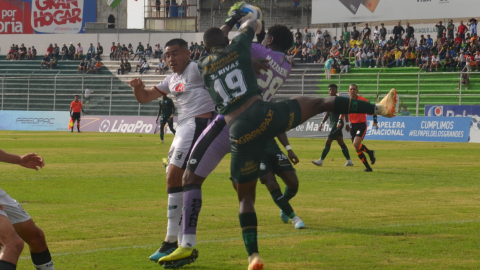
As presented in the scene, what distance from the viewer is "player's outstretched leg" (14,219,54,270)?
17.0ft

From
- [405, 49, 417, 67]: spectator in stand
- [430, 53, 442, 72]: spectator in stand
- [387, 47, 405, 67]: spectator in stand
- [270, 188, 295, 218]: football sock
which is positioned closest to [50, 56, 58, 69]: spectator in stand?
[387, 47, 405, 67]: spectator in stand

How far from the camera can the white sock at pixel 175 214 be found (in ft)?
24.4

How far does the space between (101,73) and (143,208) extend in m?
44.9

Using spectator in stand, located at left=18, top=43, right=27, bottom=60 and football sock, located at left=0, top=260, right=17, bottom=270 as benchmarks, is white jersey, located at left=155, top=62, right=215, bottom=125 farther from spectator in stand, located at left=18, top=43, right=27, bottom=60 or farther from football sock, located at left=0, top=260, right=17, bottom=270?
spectator in stand, located at left=18, top=43, right=27, bottom=60

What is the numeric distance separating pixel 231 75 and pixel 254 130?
1.99 ft

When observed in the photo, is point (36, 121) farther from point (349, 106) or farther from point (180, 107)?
point (349, 106)

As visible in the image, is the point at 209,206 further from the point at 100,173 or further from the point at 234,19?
the point at 100,173

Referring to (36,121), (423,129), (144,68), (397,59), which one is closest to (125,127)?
(36,121)

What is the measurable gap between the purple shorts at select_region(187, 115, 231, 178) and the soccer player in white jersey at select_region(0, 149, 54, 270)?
1854 millimetres

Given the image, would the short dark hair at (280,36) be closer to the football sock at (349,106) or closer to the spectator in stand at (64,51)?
the football sock at (349,106)

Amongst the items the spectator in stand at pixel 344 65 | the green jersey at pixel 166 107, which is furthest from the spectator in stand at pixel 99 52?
the green jersey at pixel 166 107

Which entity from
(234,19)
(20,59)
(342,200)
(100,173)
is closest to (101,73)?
(20,59)

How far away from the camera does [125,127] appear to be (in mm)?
42750

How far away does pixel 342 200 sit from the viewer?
11812mm
